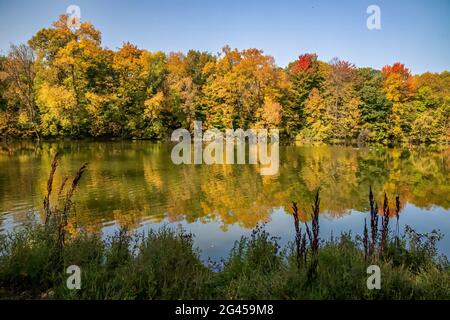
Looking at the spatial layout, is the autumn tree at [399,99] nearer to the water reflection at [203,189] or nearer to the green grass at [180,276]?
the water reflection at [203,189]

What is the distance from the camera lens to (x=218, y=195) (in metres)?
12.8

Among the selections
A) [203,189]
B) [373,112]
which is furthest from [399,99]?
[203,189]

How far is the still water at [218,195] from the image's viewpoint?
9.01 meters

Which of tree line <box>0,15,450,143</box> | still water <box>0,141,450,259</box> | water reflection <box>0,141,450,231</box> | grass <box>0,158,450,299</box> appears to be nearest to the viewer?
grass <box>0,158,450,299</box>

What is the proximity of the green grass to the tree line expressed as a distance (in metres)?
33.4

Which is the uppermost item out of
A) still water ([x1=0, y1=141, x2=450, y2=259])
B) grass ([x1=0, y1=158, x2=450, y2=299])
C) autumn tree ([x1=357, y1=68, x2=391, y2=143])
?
autumn tree ([x1=357, y1=68, x2=391, y2=143])

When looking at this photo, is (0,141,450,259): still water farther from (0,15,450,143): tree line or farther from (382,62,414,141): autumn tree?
(382,62,414,141): autumn tree

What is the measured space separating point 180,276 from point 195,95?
40.2m

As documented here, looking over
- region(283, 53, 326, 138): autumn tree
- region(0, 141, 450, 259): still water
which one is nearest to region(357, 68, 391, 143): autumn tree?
region(283, 53, 326, 138): autumn tree

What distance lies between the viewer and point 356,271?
4.00 metres

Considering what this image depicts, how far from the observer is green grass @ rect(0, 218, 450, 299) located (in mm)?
3812

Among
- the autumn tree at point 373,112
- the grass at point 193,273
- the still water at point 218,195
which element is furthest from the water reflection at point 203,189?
the autumn tree at point 373,112

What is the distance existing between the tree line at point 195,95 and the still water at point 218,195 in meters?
17.8

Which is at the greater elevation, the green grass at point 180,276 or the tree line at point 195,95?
the tree line at point 195,95
